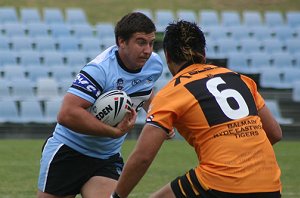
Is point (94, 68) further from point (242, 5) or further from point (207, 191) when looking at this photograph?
point (242, 5)

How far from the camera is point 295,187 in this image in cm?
964

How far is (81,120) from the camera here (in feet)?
16.3

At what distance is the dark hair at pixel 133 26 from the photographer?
16.3 ft

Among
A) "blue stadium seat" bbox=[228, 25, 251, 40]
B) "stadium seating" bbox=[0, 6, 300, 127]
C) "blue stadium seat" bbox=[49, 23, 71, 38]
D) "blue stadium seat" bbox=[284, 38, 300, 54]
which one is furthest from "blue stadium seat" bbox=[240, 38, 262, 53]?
"blue stadium seat" bbox=[49, 23, 71, 38]

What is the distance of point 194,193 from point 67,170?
145 cm

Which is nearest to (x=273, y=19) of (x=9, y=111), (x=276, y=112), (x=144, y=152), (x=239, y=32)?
(x=239, y=32)

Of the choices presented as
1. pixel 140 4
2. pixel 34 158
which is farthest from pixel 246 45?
pixel 34 158

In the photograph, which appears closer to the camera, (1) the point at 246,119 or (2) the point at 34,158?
(1) the point at 246,119

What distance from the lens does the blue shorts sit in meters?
5.30

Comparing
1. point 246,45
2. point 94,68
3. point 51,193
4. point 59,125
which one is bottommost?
point 246,45

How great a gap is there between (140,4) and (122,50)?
18.9 metres

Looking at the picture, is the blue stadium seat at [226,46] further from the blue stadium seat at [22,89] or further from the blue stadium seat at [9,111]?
the blue stadium seat at [9,111]

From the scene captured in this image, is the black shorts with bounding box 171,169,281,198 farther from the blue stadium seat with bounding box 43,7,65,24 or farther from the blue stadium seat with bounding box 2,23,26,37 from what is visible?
the blue stadium seat with bounding box 43,7,65,24

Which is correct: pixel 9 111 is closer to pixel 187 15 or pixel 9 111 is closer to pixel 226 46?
pixel 226 46
